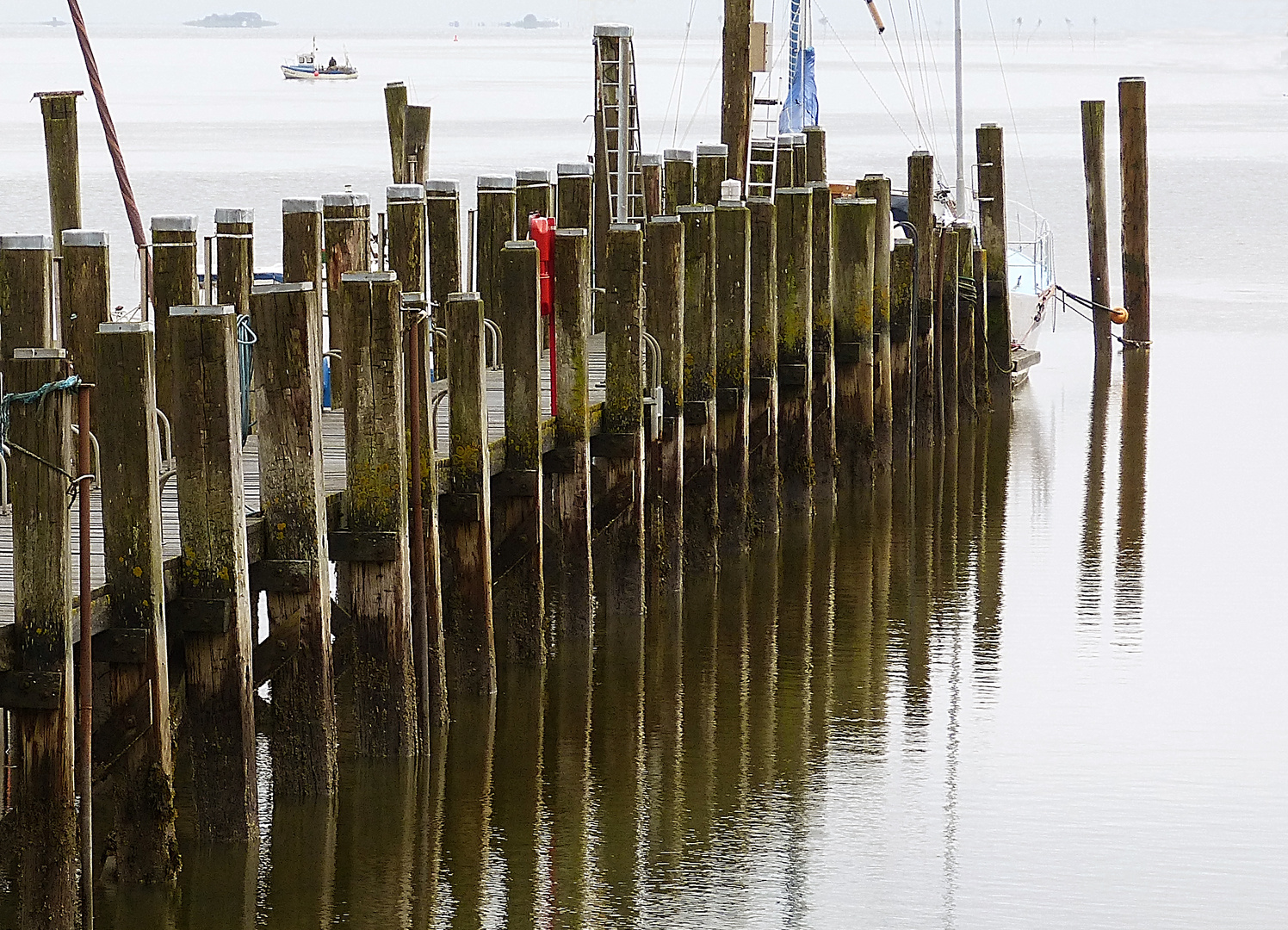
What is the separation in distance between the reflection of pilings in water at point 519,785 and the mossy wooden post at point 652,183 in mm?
6977

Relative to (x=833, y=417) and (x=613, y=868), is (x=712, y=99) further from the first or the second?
(x=613, y=868)

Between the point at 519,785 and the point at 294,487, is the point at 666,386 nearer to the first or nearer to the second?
the point at 519,785

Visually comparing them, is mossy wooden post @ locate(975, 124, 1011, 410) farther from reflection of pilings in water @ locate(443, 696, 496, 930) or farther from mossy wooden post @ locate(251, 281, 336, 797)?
mossy wooden post @ locate(251, 281, 336, 797)

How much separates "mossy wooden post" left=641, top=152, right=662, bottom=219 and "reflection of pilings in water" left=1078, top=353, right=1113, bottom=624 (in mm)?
4755

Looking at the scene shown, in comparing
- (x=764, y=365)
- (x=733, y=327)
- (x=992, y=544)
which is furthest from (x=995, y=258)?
(x=733, y=327)

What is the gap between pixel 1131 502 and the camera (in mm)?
18688

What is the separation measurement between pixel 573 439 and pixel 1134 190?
14.3 m

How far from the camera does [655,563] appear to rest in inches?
554

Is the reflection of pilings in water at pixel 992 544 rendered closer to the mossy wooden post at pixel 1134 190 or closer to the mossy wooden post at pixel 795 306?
the mossy wooden post at pixel 795 306

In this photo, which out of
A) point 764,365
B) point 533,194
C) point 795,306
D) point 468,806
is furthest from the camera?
point 795,306

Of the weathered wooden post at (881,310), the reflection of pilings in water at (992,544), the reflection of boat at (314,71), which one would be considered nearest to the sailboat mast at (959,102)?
the reflection of pilings in water at (992,544)

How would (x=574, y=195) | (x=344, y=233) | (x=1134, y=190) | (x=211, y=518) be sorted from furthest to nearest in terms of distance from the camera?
(x=1134, y=190)
(x=574, y=195)
(x=344, y=233)
(x=211, y=518)

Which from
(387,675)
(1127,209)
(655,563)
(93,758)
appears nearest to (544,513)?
(655,563)

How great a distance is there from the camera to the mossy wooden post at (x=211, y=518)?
9.00 metres
